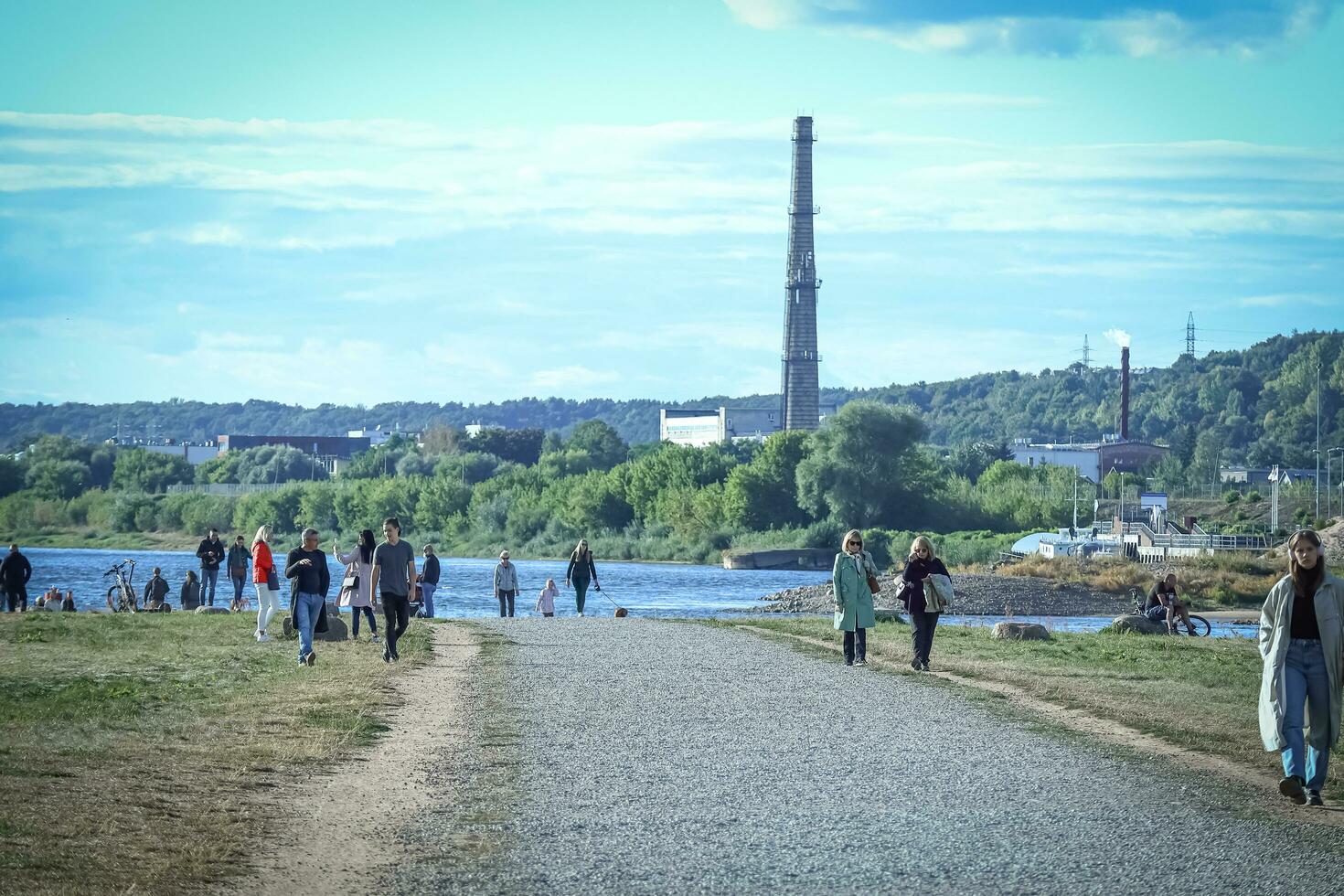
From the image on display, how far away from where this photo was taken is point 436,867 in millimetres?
9258

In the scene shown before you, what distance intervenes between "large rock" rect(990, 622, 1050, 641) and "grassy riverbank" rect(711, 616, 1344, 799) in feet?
1.00

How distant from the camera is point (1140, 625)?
33.2m

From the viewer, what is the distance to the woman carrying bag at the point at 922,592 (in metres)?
20.6

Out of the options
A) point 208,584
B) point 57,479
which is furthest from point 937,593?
point 57,479

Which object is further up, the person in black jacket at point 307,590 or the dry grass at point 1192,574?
the person in black jacket at point 307,590

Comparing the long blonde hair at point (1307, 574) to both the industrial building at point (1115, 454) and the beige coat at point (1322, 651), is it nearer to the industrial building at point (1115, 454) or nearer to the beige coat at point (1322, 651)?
the beige coat at point (1322, 651)

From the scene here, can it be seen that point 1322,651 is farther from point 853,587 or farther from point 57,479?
point 57,479

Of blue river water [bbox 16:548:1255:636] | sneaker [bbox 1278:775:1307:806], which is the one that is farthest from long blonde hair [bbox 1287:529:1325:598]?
blue river water [bbox 16:548:1255:636]

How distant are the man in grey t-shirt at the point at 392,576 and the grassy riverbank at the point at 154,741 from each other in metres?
0.52

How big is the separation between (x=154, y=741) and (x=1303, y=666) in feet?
29.2

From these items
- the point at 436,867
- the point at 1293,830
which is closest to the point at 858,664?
the point at 1293,830

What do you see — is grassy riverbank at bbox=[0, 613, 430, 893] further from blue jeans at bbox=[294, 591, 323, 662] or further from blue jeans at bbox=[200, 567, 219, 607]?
blue jeans at bbox=[200, 567, 219, 607]

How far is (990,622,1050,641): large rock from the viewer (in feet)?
94.6

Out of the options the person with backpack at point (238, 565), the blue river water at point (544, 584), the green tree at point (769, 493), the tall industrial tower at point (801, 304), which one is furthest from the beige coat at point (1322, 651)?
the tall industrial tower at point (801, 304)
